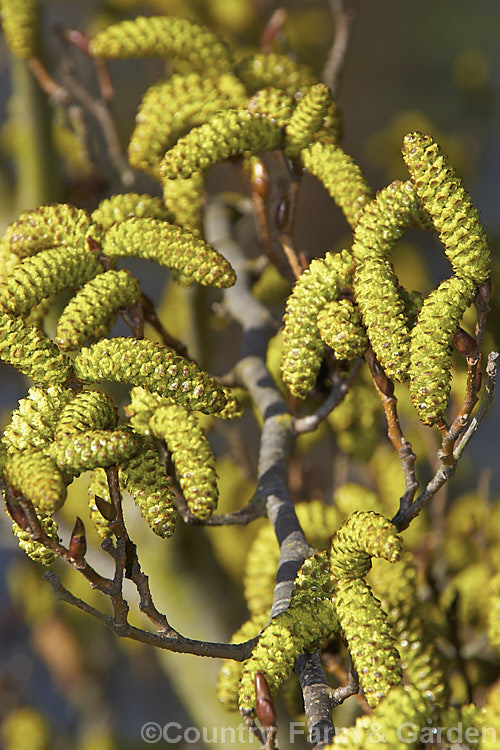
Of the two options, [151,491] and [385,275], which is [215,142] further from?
[151,491]

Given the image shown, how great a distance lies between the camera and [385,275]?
0.57 metres

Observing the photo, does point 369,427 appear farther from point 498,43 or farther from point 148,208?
point 498,43

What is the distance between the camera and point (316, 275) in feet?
1.98

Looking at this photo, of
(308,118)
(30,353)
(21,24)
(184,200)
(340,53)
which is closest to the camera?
(30,353)

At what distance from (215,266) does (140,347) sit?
11 cm

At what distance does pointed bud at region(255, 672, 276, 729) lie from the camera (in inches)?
20.2

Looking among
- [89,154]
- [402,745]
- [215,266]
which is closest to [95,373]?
[215,266]

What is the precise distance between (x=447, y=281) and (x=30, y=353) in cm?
32

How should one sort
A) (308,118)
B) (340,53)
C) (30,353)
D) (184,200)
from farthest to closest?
1. (340,53)
2. (184,200)
3. (308,118)
4. (30,353)

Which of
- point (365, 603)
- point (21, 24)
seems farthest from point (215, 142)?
point (21, 24)

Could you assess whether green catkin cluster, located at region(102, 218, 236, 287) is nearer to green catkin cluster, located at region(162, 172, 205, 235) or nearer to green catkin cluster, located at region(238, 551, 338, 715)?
green catkin cluster, located at region(162, 172, 205, 235)

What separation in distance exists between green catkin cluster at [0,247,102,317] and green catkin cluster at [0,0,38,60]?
558mm

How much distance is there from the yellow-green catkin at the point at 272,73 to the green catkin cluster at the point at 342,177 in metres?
0.17

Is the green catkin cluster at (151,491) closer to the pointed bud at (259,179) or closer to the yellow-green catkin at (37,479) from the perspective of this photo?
the yellow-green catkin at (37,479)
